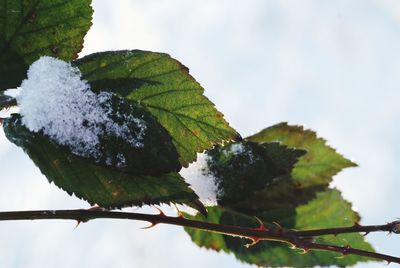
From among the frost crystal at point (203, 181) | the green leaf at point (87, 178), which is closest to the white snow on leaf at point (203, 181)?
the frost crystal at point (203, 181)

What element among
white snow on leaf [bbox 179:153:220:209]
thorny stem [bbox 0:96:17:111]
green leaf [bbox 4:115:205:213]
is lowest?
green leaf [bbox 4:115:205:213]

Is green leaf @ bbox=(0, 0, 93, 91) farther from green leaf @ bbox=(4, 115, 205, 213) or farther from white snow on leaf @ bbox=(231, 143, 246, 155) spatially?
white snow on leaf @ bbox=(231, 143, 246, 155)

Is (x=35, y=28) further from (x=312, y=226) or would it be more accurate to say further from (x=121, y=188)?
(x=312, y=226)

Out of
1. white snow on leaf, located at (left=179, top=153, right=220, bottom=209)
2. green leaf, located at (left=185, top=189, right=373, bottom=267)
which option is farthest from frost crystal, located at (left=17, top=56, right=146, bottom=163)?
green leaf, located at (left=185, top=189, right=373, bottom=267)

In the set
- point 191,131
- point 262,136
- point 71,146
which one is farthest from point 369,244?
point 71,146

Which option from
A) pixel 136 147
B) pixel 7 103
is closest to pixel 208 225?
pixel 136 147

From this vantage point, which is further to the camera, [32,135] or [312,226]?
[312,226]
